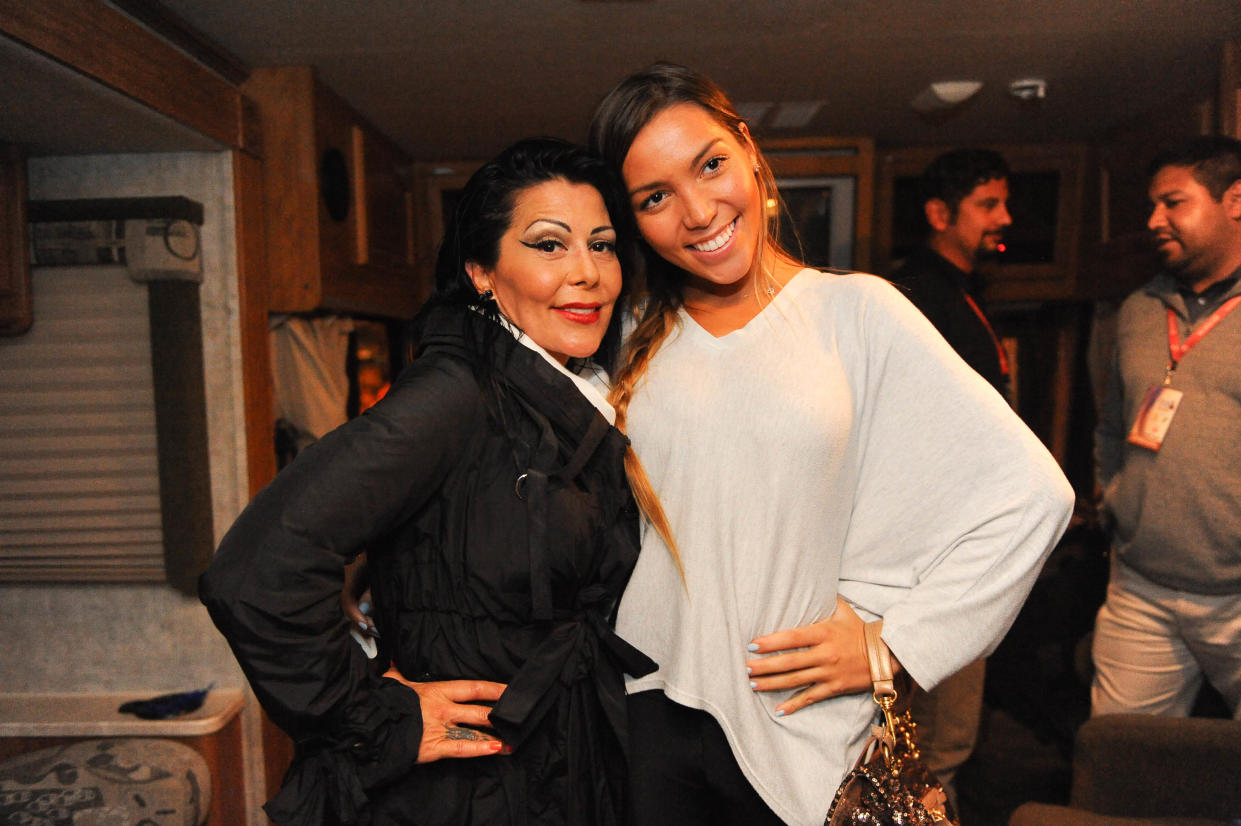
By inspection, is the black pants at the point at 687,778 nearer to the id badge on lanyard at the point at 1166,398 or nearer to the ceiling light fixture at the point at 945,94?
the id badge on lanyard at the point at 1166,398

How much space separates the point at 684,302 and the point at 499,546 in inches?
20.9

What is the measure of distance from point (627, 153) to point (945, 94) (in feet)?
5.89

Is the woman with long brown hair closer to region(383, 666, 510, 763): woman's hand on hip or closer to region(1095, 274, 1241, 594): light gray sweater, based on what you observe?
region(383, 666, 510, 763): woman's hand on hip

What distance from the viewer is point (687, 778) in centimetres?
112

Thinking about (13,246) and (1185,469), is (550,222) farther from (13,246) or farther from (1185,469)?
(1185,469)

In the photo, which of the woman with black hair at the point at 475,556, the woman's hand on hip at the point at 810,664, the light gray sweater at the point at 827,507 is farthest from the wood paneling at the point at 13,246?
the woman's hand on hip at the point at 810,664

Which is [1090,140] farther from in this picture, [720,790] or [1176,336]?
[720,790]

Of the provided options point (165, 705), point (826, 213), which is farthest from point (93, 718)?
point (826, 213)

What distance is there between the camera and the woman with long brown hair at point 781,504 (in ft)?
3.47

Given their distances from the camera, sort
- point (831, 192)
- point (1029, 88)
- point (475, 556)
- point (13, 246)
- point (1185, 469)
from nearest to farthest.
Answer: point (475, 556)
point (13, 246)
point (1185, 469)
point (1029, 88)
point (831, 192)

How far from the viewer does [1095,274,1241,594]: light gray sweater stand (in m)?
1.82

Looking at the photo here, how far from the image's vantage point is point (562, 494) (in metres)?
1.05

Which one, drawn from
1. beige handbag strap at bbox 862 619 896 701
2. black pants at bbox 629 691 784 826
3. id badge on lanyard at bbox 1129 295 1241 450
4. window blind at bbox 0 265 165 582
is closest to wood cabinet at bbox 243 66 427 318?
window blind at bbox 0 265 165 582

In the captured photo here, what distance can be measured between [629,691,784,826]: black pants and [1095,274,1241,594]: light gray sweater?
1435 mm
